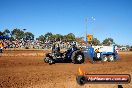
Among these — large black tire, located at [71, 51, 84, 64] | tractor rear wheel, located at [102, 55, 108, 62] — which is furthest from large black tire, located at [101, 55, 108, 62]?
large black tire, located at [71, 51, 84, 64]

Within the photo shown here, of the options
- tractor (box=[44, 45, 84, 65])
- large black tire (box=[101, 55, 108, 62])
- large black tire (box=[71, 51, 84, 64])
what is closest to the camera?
tractor (box=[44, 45, 84, 65])

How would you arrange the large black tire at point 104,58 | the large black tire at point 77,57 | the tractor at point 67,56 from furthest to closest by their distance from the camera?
the large black tire at point 104,58 → the large black tire at point 77,57 → the tractor at point 67,56

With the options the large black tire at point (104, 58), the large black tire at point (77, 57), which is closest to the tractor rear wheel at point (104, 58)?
the large black tire at point (104, 58)

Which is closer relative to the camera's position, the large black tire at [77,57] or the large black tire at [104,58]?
the large black tire at [77,57]

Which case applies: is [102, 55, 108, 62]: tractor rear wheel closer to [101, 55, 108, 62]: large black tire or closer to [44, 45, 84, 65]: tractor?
[101, 55, 108, 62]: large black tire

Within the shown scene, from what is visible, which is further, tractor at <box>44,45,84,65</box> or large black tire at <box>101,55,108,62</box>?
large black tire at <box>101,55,108,62</box>

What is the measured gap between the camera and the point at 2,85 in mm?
9008

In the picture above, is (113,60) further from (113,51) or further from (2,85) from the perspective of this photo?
(2,85)

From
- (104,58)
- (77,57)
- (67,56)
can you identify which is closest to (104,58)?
(104,58)

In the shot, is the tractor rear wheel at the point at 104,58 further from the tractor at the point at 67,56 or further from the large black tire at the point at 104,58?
the tractor at the point at 67,56

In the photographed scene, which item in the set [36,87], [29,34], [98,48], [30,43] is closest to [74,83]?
[36,87]

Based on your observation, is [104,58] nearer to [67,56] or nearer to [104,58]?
[104,58]

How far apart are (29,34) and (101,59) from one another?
6110 cm

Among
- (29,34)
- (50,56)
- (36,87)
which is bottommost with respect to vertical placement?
(36,87)
